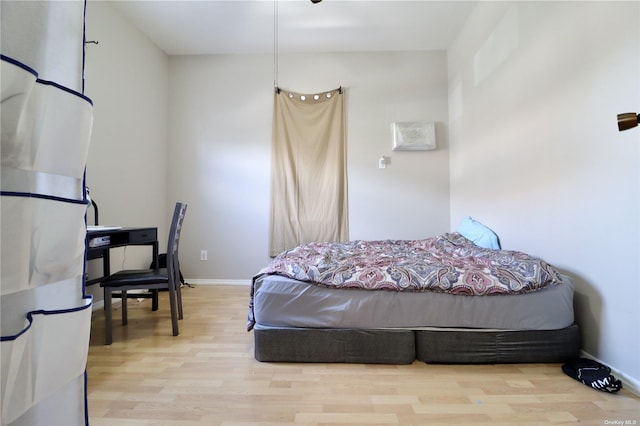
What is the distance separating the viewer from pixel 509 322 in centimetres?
169

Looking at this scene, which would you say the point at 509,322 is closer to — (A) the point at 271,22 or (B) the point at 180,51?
(A) the point at 271,22

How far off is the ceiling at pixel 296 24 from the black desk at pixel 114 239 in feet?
7.33

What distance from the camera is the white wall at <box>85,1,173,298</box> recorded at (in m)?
2.72

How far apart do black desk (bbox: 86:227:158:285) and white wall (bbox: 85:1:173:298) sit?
1.44 feet

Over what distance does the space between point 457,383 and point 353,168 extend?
8.91ft

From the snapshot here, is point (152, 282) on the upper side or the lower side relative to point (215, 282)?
upper

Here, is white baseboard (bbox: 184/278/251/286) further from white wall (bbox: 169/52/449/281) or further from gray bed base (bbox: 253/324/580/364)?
gray bed base (bbox: 253/324/580/364)

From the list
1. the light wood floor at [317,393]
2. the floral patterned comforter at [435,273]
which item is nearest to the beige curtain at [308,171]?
the floral patterned comforter at [435,273]

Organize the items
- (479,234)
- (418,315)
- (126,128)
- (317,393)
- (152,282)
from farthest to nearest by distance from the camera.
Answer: (126,128)
(479,234)
(152,282)
(418,315)
(317,393)

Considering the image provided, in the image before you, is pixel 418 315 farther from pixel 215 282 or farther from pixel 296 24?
pixel 296 24

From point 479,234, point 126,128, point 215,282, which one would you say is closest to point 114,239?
point 126,128

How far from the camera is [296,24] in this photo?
3.26 metres

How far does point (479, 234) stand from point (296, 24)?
9.30ft

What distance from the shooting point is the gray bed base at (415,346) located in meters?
1.69
